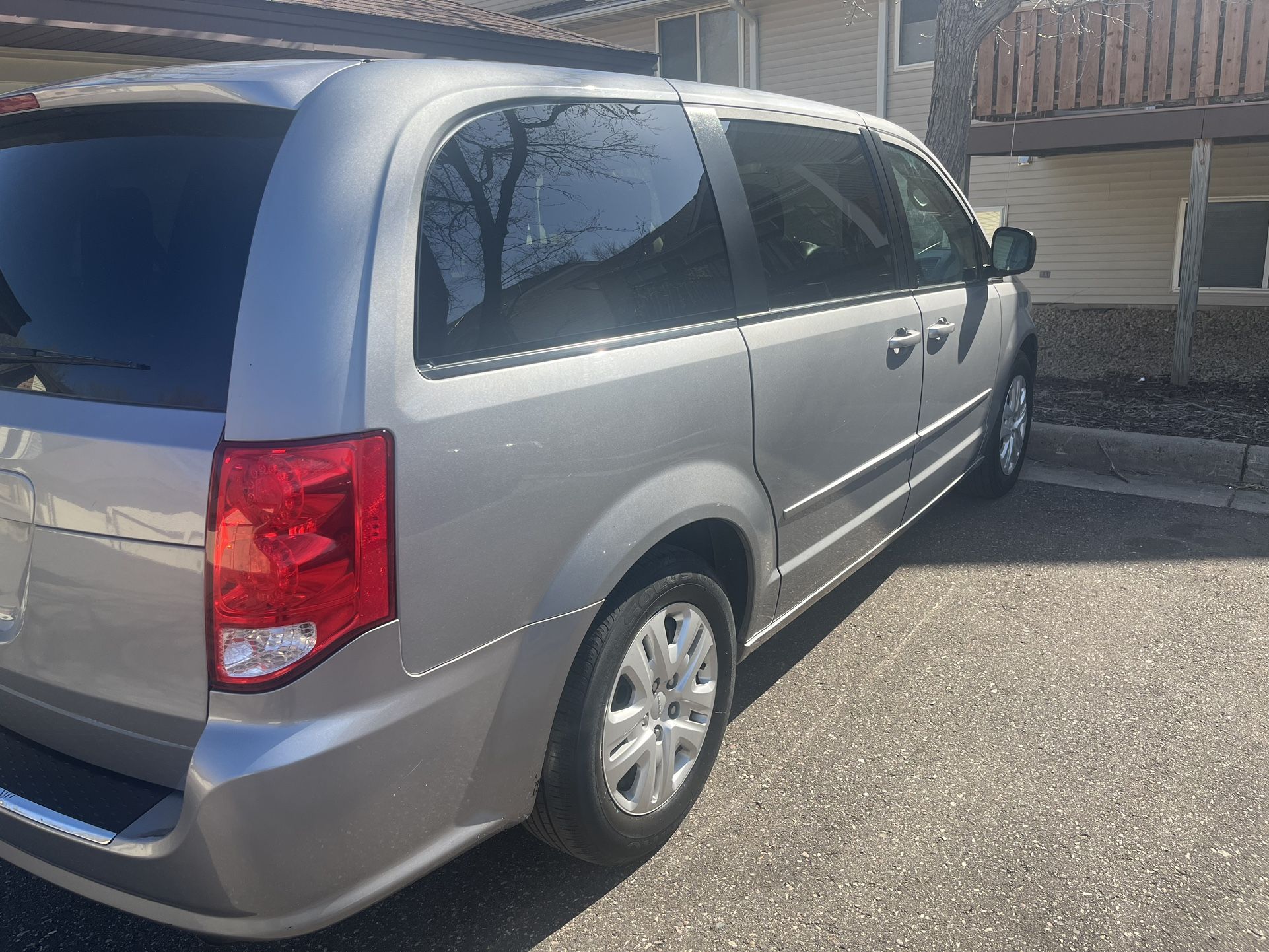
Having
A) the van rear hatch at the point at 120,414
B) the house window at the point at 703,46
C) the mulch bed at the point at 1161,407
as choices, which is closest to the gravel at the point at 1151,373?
the mulch bed at the point at 1161,407

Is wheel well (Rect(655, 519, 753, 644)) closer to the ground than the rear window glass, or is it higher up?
closer to the ground

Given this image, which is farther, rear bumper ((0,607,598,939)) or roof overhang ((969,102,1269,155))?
roof overhang ((969,102,1269,155))

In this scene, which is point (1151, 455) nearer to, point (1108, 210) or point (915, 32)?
point (1108, 210)

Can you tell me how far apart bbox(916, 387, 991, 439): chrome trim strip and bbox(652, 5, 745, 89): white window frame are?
1094cm

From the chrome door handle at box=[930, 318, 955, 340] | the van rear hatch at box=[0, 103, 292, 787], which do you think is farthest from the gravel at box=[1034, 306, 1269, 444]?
the van rear hatch at box=[0, 103, 292, 787]

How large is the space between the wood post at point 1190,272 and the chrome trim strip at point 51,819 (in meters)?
8.80

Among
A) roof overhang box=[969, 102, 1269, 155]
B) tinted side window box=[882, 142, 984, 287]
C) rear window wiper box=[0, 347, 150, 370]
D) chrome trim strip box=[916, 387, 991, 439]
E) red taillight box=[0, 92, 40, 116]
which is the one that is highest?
roof overhang box=[969, 102, 1269, 155]

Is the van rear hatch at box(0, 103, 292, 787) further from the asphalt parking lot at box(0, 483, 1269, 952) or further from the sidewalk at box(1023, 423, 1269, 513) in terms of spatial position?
the sidewalk at box(1023, 423, 1269, 513)

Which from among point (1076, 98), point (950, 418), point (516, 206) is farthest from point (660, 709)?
point (1076, 98)

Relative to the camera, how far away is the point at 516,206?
210cm

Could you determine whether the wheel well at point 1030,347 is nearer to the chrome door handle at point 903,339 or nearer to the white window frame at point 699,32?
the chrome door handle at point 903,339

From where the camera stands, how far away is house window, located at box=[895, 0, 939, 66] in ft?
42.9

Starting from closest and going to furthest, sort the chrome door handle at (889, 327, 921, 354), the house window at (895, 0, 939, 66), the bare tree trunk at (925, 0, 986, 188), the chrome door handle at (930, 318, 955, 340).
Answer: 1. the chrome door handle at (889, 327, 921, 354)
2. the chrome door handle at (930, 318, 955, 340)
3. the bare tree trunk at (925, 0, 986, 188)
4. the house window at (895, 0, 939, 66)

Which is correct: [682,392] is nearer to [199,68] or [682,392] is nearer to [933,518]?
[199,68]
